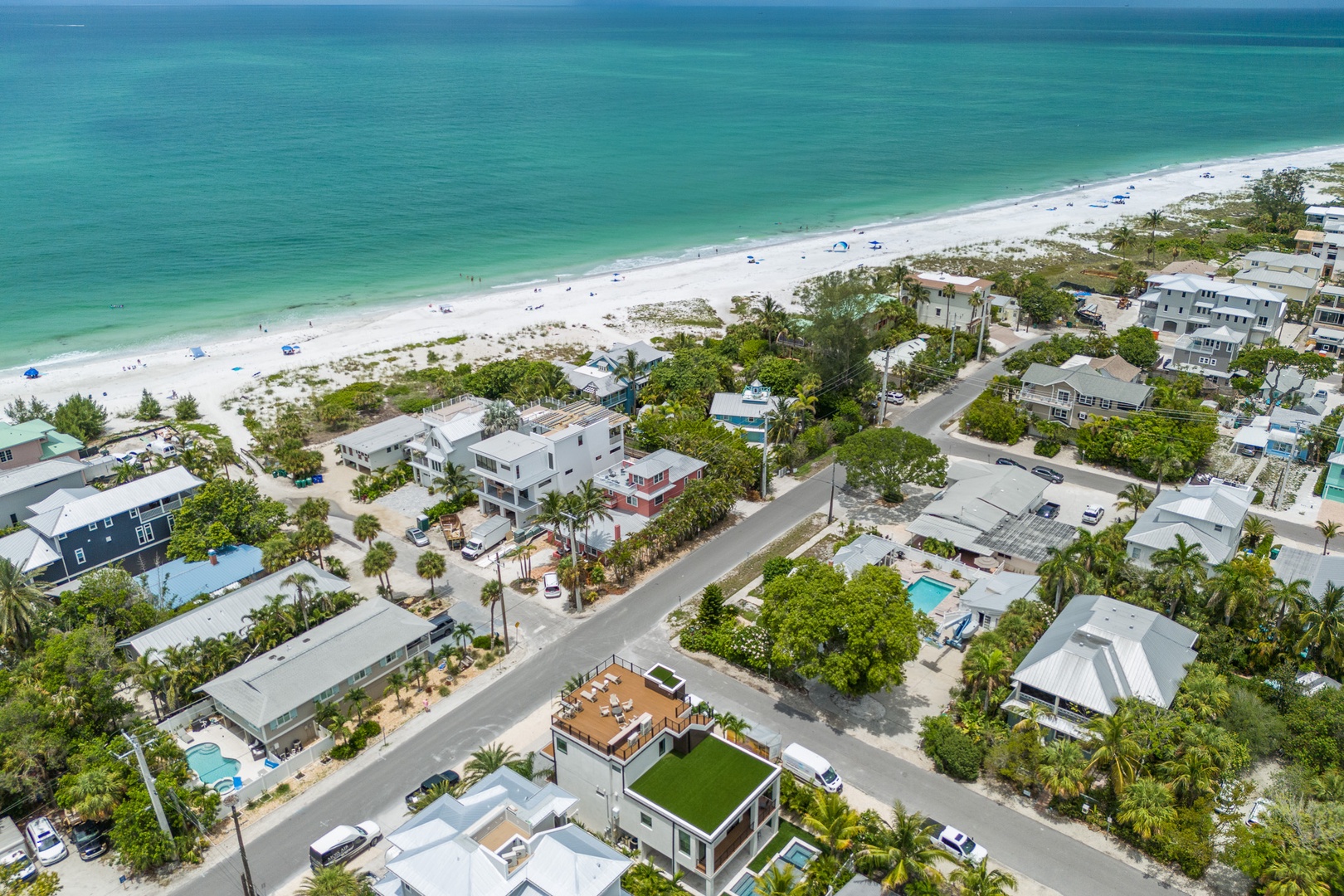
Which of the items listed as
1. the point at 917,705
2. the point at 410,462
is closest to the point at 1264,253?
the point at 917,705

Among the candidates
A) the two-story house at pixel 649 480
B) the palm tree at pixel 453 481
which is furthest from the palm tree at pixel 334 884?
the palm tree at pixel 453 481

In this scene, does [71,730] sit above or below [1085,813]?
above

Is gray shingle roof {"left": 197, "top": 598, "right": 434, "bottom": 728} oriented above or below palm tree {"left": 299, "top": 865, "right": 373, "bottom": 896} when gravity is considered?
above

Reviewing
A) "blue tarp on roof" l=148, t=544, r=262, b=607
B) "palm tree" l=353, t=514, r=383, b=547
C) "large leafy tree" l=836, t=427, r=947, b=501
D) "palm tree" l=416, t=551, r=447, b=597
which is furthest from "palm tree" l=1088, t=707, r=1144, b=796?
"blue tarp on roof" l=148, t=544, r=262, b=607

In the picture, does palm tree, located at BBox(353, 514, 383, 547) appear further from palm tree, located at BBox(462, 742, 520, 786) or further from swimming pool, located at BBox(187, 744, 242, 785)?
palm tree, located at BBox(462, 742, 520, 786)

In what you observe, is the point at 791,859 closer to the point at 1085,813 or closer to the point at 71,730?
the point at 1085,813

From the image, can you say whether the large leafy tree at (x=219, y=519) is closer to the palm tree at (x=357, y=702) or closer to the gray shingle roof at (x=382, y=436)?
the gray shingle roof at (x=382, y=436)
